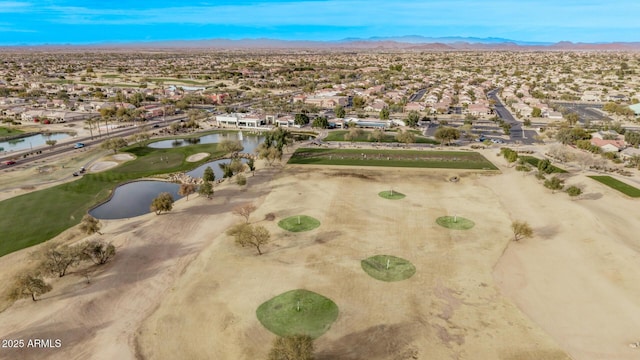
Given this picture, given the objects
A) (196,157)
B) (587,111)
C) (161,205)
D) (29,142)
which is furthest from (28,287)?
(587,111)

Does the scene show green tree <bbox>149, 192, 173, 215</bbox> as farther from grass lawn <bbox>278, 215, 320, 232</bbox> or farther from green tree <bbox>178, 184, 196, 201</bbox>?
grass lawn <bbox>278, 215, 320, 232</bbox>

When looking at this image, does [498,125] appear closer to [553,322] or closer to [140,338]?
[553,322]

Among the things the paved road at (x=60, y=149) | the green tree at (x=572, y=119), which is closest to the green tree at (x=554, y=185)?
the green tree at (x=572, y=119)

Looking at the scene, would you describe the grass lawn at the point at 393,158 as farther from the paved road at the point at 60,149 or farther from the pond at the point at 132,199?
the paved road at the point at 60,149

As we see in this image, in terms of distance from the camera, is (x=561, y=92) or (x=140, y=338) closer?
(x=140, y=338)

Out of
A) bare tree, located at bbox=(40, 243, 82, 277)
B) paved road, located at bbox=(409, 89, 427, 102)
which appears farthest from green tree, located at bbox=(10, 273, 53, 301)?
paved road, located at bbox=(409, 89, 427, 102)

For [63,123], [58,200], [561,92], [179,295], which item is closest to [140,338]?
[179,295]
